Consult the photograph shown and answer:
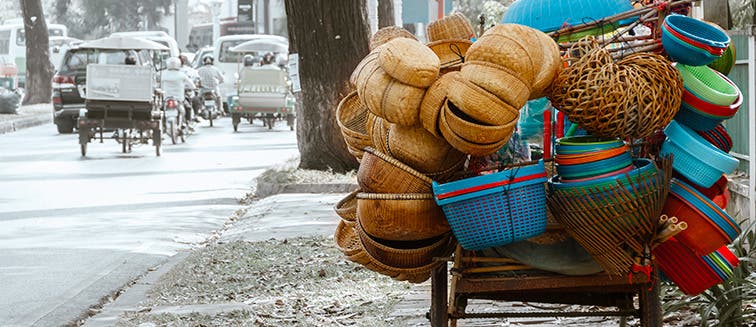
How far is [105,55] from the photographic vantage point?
24984mm

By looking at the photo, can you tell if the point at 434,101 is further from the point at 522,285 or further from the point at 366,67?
the point at 522,285

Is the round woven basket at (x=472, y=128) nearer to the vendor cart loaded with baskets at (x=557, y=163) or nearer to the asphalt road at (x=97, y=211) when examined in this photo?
the vendor cart loaded with baskets at (x=557, y=163)

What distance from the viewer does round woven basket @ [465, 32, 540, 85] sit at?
393 centimetres

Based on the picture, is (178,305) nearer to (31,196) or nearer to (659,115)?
(659,115)

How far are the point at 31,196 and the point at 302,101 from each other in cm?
341

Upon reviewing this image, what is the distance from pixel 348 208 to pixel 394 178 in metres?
0.80

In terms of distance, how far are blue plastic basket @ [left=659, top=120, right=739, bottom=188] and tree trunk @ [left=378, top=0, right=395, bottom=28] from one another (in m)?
18.0

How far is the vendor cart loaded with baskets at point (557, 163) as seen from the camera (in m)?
3.99

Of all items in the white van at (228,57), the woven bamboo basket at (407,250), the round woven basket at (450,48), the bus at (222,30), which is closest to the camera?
the woven bamboo basket at (407,250)

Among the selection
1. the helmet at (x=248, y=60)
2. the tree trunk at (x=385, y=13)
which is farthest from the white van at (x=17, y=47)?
the tree trunk at (x=385, y=13)

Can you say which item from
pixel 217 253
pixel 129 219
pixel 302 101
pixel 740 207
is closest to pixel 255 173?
pixel 302 101

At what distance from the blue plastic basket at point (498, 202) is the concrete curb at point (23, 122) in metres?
25.4

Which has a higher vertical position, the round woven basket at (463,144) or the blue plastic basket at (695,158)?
the round woven basket at (463,144)

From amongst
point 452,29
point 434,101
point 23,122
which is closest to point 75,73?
point 23,122
